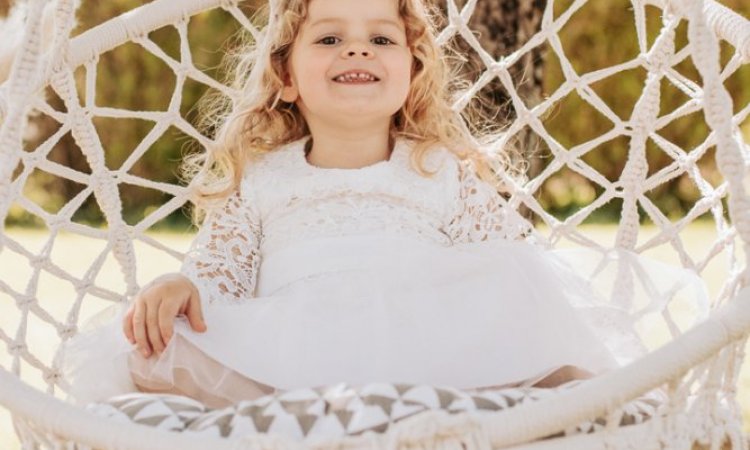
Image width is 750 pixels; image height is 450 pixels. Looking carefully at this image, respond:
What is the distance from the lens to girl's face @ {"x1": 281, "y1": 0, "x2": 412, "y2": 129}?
5.32 feet

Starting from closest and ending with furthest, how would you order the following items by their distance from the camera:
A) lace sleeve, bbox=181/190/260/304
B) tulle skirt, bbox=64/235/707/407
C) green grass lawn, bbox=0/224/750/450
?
tulle skirt, bbox=64/235/707/407, lace sleeve, bbox=181/190/260/304, green grass lawn, bbox=0/224/750/450

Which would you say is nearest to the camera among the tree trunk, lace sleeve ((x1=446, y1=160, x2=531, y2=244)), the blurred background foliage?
lace sleeve ((x1=446, y1=160, x2=531, y2=244))

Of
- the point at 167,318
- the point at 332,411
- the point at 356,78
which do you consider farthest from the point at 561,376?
the point at 356,78

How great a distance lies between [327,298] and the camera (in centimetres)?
135

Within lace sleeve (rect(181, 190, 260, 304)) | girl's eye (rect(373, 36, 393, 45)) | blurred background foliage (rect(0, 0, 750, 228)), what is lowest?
lace sleeve (rect(181, 190, 260, 304))

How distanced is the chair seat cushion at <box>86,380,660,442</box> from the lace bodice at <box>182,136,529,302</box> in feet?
1.59

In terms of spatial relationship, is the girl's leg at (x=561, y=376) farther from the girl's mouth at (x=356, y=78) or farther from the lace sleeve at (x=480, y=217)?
the girl's mouth at (x=356, y=78)

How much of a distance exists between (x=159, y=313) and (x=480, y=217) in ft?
1.78

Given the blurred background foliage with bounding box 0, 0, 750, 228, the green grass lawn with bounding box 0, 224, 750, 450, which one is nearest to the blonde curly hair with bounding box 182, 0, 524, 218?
the green grass lawn with bounding box 0, 224, 750, 450

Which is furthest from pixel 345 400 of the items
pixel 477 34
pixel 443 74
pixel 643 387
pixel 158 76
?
pixel 158 76

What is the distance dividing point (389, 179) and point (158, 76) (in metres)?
3.20

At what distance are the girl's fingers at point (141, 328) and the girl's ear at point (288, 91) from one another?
51 centimetres

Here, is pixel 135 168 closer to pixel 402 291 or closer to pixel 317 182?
pixel 317 182

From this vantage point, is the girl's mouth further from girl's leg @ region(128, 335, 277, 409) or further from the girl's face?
girl's leg @ region(128, 335, 277, 409)
